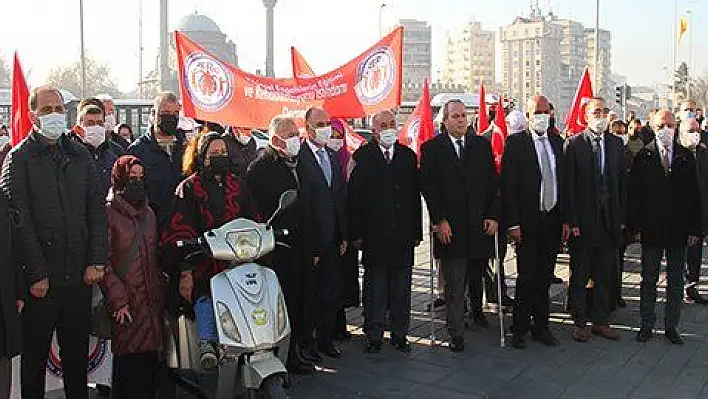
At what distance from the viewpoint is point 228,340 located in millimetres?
4797

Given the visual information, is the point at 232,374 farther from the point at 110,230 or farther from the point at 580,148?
the point at 580,148

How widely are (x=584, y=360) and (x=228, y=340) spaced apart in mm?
3434

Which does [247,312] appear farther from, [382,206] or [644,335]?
[644,335]

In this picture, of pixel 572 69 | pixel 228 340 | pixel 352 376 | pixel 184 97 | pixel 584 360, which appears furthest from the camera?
pixel 572 69

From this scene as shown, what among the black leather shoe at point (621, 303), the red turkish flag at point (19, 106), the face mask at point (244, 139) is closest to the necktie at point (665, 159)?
the black leather shoe at point (621, 303)

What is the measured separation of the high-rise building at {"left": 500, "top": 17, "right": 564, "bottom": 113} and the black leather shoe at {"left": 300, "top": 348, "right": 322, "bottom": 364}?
12217 cm

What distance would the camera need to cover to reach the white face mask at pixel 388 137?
23.2 feet

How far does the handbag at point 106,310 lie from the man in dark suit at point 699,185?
508 centimetres

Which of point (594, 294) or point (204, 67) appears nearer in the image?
point (594, 294)

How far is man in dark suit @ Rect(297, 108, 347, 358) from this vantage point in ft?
21.7

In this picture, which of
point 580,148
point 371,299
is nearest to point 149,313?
point 371,299

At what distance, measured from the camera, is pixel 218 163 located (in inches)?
210

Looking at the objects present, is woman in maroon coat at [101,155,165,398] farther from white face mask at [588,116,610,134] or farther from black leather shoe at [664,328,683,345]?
black leather shoe at [664,328,683,345]

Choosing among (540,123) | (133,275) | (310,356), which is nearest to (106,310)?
(133,275)
